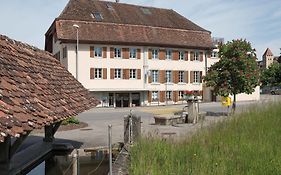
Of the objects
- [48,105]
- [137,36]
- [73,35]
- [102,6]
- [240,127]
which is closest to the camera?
[48,105]

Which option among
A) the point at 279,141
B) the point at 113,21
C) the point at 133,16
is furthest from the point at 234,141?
the point at 133,16

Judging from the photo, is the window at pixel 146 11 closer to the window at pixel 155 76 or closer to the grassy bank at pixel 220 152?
the window at pixel 155 76

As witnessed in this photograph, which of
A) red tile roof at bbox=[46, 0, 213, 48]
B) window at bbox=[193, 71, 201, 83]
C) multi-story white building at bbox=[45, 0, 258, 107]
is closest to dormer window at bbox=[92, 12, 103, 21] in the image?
multi-story white building at bbox=[45, 0, 258, 107]

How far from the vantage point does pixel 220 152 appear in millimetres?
7645

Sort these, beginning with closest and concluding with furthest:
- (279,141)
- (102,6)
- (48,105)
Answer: (48,105) < (279,141) < (102,6)

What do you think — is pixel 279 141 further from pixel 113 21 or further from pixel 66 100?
pixel 113 21

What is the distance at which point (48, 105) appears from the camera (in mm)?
7715

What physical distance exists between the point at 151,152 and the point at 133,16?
43.6m

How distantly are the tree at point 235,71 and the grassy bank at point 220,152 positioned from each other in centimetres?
1740

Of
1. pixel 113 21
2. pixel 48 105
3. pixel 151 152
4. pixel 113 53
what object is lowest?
pixel 151 152

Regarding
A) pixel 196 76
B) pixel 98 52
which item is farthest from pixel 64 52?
pixel 196 76

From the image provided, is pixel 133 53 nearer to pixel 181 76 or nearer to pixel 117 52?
pixel 117 52

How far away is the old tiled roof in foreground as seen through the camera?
18.2ft

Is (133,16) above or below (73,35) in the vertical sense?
above
